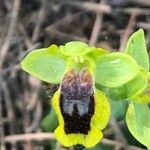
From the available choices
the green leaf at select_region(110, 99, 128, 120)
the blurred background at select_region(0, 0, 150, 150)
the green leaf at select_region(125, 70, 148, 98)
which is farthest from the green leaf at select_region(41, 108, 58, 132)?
the green leaf at select_region(125, 70, 148, 98)

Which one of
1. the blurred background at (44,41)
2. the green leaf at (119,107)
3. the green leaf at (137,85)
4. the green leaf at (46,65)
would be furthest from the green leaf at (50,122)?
the green leaf at (137,85)

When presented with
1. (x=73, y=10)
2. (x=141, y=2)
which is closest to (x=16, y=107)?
(x=73, y=10)

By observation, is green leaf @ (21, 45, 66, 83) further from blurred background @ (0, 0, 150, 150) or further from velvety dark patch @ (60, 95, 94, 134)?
blurred background @ (0, 0, 150, 150)

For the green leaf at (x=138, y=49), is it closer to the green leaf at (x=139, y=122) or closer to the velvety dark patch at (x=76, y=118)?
the green leaf at (x=139, y=122)

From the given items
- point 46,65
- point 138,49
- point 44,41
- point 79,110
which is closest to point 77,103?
point 79,110

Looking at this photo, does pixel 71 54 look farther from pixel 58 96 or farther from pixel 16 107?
pixel 16 107
